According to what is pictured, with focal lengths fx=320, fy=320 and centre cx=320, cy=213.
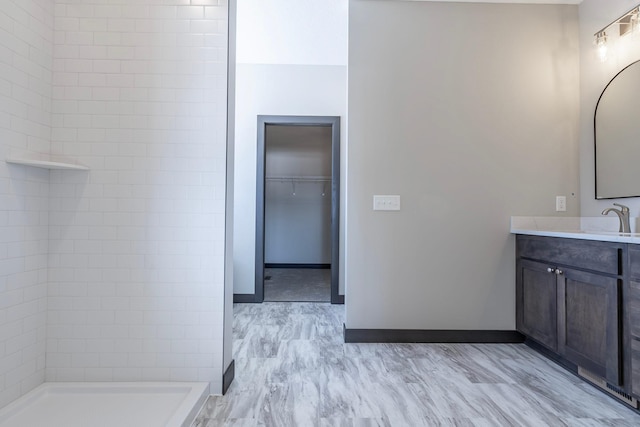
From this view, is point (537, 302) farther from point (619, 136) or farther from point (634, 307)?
point (619, 136)

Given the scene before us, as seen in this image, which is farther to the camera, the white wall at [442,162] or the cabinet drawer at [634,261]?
the white wall at [442,162]

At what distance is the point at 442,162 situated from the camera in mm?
2578

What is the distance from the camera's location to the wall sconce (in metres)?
2.10

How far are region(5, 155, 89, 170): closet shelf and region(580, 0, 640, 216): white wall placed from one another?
3429 millimetres

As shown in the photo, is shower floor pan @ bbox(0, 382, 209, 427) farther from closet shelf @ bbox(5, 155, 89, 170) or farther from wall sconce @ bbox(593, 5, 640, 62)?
wall sconce @ bbox(593, 5, 640, 62)

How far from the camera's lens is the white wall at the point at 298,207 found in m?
6.35

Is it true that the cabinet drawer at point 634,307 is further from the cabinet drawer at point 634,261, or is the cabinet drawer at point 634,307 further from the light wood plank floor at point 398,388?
the light wood plank floor at point 398,388

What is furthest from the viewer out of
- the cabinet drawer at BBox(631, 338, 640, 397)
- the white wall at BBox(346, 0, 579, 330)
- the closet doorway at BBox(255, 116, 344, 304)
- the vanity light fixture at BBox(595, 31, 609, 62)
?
the closet doorway at BBox(255, 116, 344, 304)

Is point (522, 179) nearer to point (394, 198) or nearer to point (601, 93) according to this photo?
point (601, 93)

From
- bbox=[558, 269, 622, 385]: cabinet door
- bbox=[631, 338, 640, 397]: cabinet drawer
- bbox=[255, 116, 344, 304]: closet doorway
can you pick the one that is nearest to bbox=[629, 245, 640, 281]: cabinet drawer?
bbox=[558, 269, 622, 385]: cabinet door

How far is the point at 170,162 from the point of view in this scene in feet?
5.83

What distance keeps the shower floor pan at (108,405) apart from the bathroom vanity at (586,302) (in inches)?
85.6

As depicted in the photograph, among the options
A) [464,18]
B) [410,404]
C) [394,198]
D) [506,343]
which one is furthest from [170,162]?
[506,343]

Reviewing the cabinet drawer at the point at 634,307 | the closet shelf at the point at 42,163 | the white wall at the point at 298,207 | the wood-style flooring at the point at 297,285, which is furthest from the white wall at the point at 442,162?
the white wall at the point at 298,207
